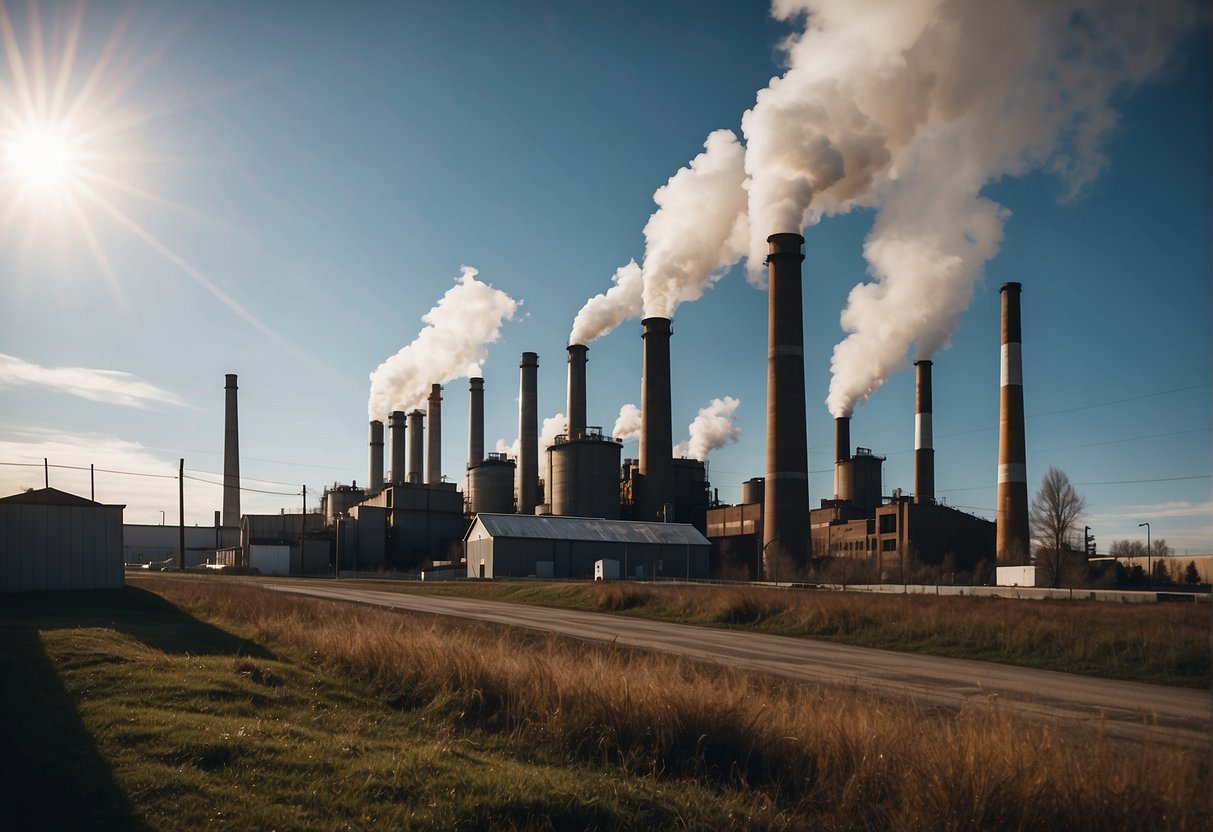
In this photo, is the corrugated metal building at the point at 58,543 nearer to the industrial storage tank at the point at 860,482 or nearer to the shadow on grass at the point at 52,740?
the shadow on grass at the point at 52,740

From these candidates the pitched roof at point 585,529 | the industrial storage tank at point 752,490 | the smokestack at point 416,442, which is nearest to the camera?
the pitched roof at point 585,529

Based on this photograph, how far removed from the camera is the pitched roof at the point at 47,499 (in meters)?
29.5

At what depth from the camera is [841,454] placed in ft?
271

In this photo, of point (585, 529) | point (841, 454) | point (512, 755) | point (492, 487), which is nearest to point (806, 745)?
point (512, 755)

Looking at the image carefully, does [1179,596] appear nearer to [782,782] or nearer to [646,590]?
[646,590]

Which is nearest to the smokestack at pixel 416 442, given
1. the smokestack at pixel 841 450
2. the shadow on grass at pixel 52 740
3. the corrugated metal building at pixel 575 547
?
the corrugated metal building at pixel 575 547

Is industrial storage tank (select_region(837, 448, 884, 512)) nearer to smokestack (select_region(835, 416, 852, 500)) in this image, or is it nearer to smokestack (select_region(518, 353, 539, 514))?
smokestack (select_region(835, 416, 852, 500))

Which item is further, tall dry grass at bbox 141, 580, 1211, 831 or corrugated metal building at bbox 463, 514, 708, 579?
corrugated metal building at bbox 463, 514, 708, 579

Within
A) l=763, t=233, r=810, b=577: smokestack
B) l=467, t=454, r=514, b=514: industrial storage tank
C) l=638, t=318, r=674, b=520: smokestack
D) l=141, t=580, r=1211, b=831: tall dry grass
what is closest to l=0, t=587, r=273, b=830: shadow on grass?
l=141, t=580, r=1211, b=831: tall dry grass

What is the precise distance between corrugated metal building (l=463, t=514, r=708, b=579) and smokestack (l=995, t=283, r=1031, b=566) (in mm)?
23305

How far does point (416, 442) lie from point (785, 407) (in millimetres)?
56109

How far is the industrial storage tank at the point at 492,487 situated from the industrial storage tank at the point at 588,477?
13120 millimetres

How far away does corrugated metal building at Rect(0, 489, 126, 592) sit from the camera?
28766 millimetres

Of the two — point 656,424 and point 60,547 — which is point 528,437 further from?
point 60,547
